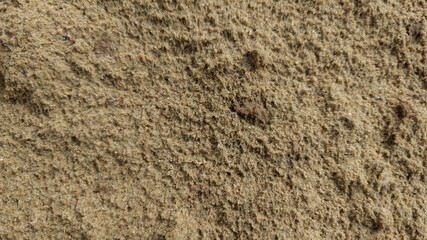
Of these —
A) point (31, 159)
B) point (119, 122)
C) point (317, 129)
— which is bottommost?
point (31, 159)

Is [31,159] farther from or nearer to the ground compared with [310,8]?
nearer to the ground

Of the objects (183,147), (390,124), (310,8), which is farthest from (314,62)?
(183,147)

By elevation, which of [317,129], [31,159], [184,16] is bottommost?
[31,159]

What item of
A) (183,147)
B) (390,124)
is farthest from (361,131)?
(183,147)

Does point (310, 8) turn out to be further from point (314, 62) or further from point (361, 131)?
point (361, 131)

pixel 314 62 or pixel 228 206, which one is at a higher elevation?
pixel 314 62

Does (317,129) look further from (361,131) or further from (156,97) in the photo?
(156,97)
